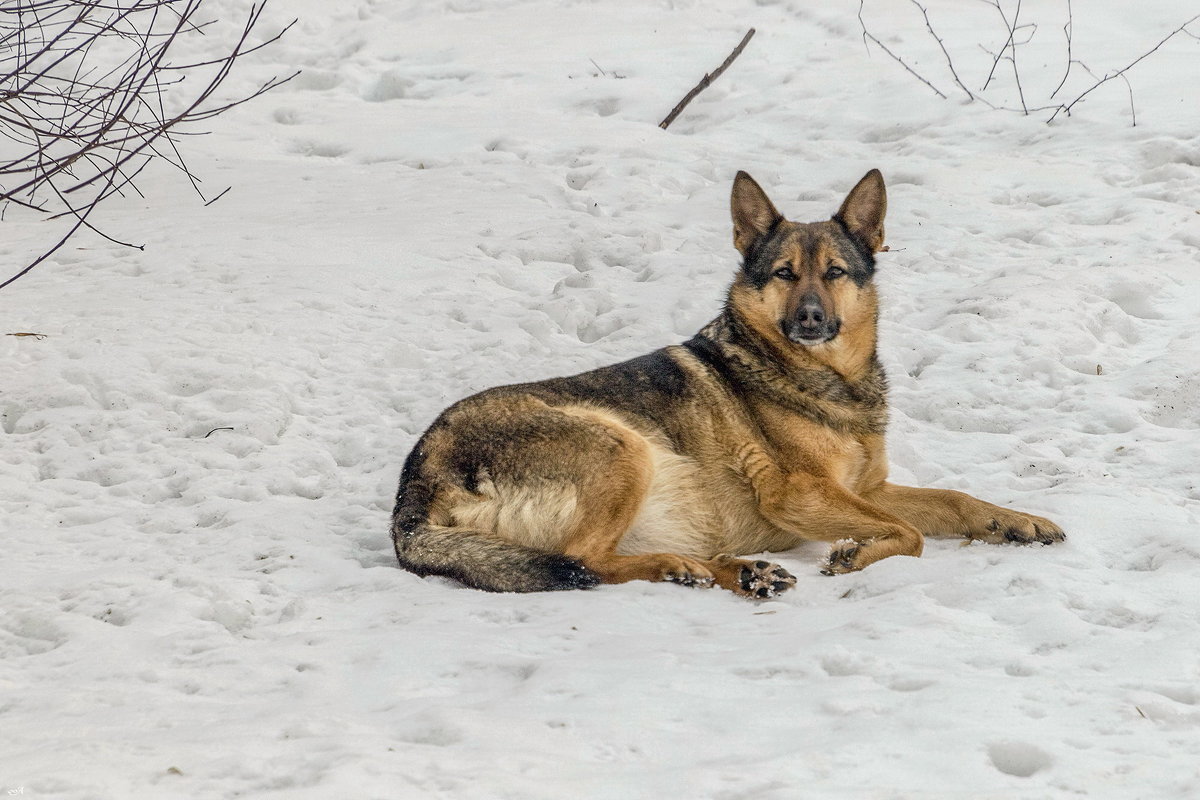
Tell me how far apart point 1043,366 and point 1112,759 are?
456 cm

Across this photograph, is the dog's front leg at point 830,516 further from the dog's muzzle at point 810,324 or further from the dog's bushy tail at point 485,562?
the dog's bushy tail at point 485,562

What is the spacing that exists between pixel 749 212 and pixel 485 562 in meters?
2.62

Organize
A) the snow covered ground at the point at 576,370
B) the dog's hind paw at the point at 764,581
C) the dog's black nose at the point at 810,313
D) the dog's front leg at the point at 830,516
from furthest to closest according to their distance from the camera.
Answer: the dog's black nose at the point at 810,313
the dog's front leg at the point at 830,516
the dog's hind paw at the point at 764,581
the snow covered ground at the point at 576,370

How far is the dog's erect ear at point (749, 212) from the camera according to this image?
614 cm

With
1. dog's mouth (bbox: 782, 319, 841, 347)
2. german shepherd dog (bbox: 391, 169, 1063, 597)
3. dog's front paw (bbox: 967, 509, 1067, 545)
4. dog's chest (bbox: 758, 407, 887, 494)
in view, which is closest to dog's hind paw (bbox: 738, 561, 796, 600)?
german shepherd dog (bbox: 391, 169, 1063, 597)

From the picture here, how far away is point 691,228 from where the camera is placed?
9.53 metres

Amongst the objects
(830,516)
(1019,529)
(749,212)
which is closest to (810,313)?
(749,212)

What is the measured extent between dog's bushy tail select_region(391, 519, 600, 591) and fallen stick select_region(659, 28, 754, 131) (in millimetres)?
7948

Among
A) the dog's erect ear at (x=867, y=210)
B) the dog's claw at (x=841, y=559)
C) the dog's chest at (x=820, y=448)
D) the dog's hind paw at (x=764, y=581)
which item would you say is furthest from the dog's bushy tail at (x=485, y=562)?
the dog's erect ear at (x=867, y=210)

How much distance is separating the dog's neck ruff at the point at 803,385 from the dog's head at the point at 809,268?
0.45ft

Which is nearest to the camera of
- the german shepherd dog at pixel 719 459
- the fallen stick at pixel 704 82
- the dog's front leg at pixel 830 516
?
the german shepherd dog at pixel 719 459

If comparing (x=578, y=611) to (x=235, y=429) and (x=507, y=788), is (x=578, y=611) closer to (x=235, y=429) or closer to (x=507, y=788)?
(x=507, y=788)

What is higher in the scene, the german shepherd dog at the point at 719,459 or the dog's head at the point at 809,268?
the dog's head at the point at 809,268

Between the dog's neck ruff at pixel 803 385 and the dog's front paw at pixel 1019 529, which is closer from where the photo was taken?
the dog's front paw at pixel 1019 529
